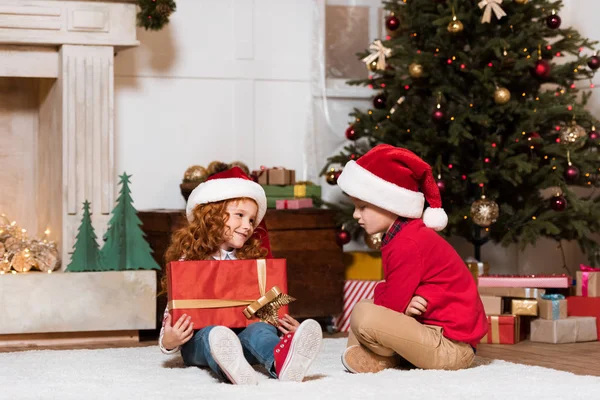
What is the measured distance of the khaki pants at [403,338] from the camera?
3021mm

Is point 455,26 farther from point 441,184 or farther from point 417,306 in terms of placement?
point 417,306

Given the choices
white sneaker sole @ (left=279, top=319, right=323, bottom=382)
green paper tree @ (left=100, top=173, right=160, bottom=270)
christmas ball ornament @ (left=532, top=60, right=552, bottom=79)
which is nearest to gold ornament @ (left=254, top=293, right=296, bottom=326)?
white sneaker sole @ (left=279, top=319, right=323, bottom=382)

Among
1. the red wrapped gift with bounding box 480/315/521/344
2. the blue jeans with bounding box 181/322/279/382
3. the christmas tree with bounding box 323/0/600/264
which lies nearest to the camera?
the blue jeans with bounding box 181/322/279/382

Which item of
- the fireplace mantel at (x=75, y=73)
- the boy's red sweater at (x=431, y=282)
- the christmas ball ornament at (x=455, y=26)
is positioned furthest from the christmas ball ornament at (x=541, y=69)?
the fireplace mantel at (x=75, y=73)

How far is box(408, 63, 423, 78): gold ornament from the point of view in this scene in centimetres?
447

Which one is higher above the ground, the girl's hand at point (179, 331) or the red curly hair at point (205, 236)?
the red curly hair at point (205, 236)

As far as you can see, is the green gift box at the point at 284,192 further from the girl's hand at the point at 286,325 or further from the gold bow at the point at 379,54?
the girl's hand at the point at 286,325

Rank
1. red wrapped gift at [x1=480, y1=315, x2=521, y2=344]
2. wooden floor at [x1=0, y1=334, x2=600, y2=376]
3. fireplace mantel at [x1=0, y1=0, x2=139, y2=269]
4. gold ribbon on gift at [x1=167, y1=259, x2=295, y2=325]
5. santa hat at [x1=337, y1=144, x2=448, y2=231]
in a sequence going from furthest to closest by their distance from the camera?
fireplace mantel at [x1=0, y1=0, x2=139, y2=269] < red wrapped gift at [x1=480, y1=315, x2=521, y2=344] < wooden floor at [x1=0, y1=334, x2=600, y2=376] < santa hat at [x1=337, y1=144, x2=448, y2=231] < gold ribbon on gift at [x1=167, y1=259, x2=295, y2=325]

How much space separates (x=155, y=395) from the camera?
8.83 ft

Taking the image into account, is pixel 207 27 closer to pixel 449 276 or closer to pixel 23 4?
pixel 23 4

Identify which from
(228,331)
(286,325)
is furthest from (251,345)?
(228,331)

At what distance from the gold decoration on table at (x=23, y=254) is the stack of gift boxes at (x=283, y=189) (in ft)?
3.49

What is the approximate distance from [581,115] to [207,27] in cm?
201

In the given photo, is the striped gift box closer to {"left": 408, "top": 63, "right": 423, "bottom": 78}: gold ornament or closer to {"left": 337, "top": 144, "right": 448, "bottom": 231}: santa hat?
{"left": 408, "top": 63, "right": 423, "bottom": 78}: gold ornament
